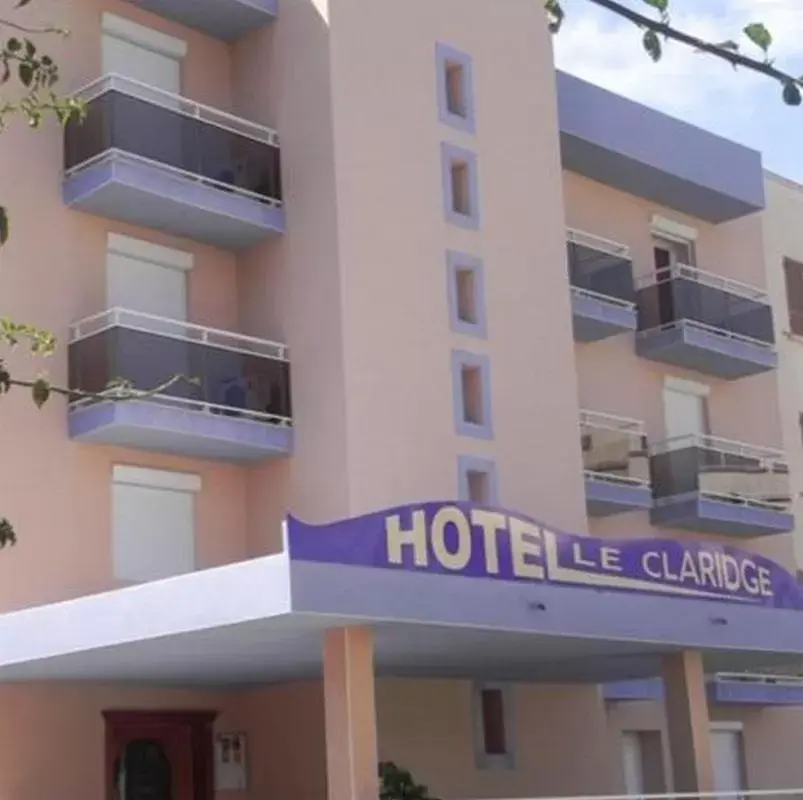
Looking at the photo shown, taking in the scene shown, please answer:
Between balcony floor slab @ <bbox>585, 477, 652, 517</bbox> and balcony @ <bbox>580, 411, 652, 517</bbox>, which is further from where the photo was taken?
balcony @ <bbox>580, 411, 652, 517</bbox>

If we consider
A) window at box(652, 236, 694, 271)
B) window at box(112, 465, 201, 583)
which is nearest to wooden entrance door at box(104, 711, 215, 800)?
window at box(112, 465, 201, 583)

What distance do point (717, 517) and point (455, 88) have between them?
8323 mm

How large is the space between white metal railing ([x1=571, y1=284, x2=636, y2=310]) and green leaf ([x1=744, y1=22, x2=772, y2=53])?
18973 mm

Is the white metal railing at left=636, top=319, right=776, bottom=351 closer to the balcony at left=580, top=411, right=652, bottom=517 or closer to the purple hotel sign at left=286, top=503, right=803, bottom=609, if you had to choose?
the balcony at left=580, top=411, right=652, bottom=517

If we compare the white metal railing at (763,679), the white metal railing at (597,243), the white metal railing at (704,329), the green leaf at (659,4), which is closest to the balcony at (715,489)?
the white metal railing at (704,329)

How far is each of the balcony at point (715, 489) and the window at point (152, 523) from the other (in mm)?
8633

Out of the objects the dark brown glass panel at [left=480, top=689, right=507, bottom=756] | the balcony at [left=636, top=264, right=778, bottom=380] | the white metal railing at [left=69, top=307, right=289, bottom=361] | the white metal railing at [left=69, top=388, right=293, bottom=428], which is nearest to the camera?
the white metal railing at [left=69, top=388, right=293, bottom=428]

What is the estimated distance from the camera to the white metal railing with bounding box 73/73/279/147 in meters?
19.8

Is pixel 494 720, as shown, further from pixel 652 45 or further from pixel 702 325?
pixel 652 45

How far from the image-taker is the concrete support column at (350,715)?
1388 cm

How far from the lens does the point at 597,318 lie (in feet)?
80.9

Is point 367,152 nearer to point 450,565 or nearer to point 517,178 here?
point 517,178

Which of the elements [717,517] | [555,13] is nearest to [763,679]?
[717,517]

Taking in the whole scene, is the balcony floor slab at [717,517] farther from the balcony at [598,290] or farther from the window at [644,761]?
the window at [644,761]
